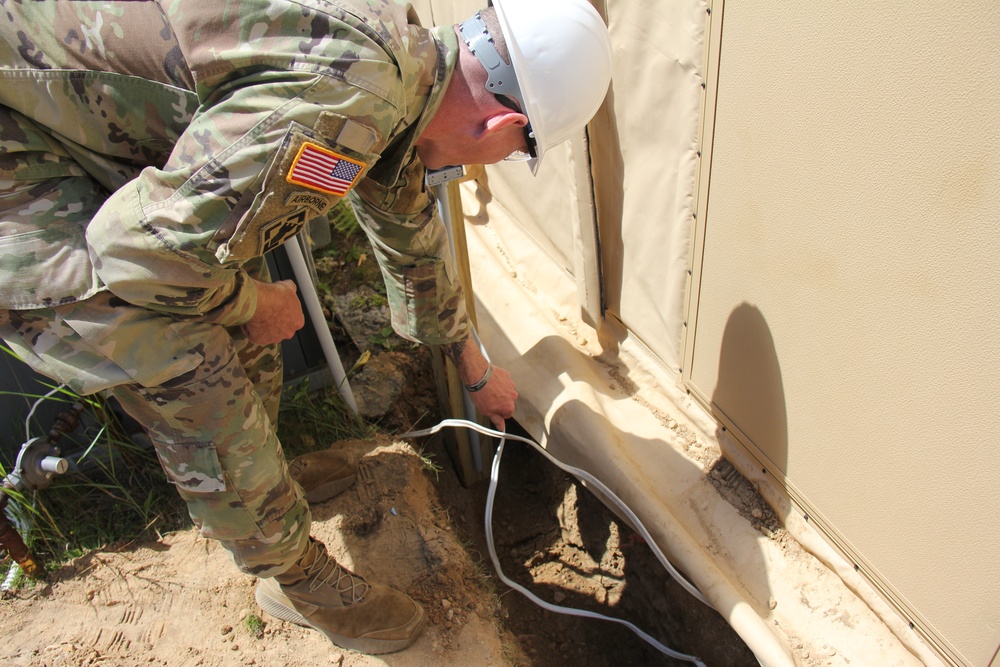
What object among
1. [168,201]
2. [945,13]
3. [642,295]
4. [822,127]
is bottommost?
[642,295]

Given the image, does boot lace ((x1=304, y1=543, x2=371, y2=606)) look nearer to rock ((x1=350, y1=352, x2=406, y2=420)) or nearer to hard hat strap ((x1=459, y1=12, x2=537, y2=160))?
rock ((x1=350, y1=352, x2=406, y2=420))

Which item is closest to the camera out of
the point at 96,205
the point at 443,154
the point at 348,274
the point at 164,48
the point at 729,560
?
the point at 164,48

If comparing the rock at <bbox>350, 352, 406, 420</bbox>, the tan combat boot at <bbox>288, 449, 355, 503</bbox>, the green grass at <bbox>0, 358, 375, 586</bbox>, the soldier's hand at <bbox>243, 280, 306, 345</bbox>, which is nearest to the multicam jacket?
the soldier's hand at <bbox>243, 280, 306, 345</bbox>

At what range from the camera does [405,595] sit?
1.98 meters

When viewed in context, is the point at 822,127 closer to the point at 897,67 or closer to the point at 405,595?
the point at 897,67

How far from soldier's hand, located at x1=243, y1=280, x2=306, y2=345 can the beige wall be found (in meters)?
1.03

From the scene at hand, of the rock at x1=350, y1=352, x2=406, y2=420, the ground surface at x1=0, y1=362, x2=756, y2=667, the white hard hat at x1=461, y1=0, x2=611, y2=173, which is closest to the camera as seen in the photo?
the white hard hat at x1=461, y1=0, x2=611, y2=173

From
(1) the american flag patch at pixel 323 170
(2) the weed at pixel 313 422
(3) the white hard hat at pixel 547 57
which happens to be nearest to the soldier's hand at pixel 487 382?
(2) the weed at pixel 313 422

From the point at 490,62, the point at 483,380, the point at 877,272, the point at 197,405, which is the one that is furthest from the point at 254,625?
the point at 877,272

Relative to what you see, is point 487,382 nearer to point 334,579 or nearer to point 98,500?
point 334,579

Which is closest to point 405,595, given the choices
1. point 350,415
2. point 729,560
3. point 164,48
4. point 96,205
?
point 350,415

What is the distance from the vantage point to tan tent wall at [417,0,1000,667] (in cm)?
113

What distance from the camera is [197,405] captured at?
147 centimetres

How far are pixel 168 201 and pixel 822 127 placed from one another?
115cm
